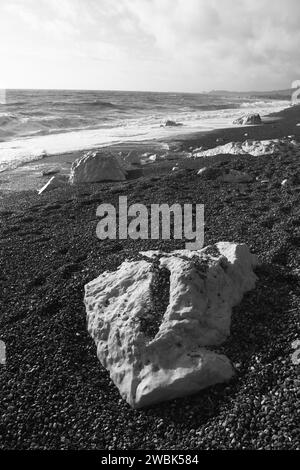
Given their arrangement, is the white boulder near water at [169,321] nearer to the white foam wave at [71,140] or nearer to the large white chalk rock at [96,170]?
the large white chalk rock at [96,170]

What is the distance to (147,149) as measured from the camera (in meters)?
19.3

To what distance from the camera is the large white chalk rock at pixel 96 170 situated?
13438 millimetres

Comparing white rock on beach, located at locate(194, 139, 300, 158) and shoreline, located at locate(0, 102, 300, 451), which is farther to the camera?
white rock on beach, located at locate(194, 139, 300, 158)

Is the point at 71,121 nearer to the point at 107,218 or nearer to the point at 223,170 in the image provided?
the point at 223,170

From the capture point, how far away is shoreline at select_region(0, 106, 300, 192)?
46.4 ft

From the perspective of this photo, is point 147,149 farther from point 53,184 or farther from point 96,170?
point 53,184

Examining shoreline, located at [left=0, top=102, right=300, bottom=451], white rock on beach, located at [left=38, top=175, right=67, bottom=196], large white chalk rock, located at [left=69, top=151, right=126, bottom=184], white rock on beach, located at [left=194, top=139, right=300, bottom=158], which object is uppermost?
white rock on beach, located at [left=194, top=139, right=300, bottom=158]

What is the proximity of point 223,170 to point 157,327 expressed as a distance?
8.71 metres

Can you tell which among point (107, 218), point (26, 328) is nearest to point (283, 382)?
point (26, 328)

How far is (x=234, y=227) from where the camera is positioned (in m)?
8.13

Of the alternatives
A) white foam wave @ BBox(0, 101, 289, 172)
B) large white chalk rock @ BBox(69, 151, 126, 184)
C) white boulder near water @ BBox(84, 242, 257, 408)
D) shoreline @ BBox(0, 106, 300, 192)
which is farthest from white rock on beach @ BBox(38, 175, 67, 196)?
white boulder near water @ BBox(84, 242, 257, 408)

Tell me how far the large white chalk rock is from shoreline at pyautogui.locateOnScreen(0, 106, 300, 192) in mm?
1195

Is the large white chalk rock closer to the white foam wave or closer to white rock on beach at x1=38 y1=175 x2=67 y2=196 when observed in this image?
white rock on beach at x1=38 y1=175 x2=67 y2=196

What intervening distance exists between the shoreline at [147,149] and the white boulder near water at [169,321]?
29.5ft
